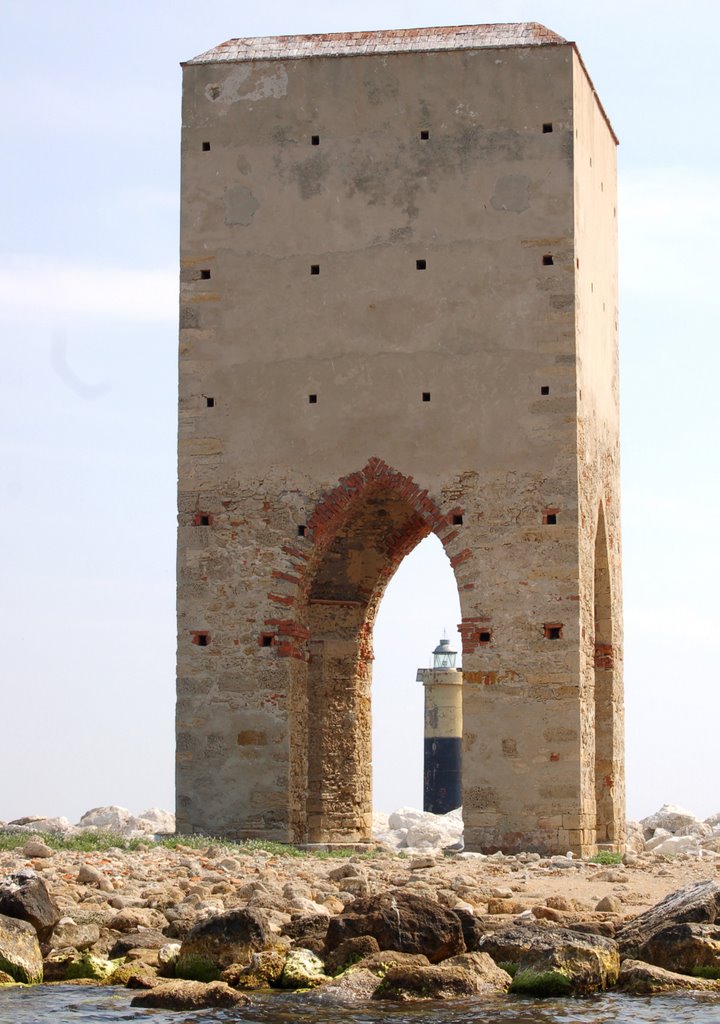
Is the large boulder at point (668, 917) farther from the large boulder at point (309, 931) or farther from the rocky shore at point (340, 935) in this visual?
the large boulder at point (309, 931)

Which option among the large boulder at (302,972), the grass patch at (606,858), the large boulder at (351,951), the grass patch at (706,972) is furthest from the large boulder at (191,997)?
the grass patch at (606,858)

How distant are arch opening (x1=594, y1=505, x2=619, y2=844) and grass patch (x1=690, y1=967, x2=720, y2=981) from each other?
918 centimetres

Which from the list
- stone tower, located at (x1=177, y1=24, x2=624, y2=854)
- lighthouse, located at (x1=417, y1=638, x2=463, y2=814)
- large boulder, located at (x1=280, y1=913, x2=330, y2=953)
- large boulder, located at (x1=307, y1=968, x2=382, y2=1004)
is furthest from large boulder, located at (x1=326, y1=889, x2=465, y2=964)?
lighthouse, located at (x1=417, y1=638, x2=463, y2=814)

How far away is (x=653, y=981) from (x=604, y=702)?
393 inches

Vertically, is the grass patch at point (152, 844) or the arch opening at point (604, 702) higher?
the arch opening at point (604, 702)

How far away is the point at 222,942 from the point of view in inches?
526

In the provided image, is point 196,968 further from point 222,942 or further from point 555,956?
point 555,956

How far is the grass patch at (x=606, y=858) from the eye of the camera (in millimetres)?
19945

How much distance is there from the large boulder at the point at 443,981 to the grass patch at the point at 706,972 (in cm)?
133

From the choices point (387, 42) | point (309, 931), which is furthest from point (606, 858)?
point (387, 42)

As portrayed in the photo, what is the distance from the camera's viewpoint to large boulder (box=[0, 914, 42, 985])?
13.4 metres

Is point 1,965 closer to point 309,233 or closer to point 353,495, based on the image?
point 353,495

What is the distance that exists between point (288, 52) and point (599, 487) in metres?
6.07

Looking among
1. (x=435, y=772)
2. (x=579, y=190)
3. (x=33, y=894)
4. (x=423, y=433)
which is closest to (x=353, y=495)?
(x=423, y=433)
